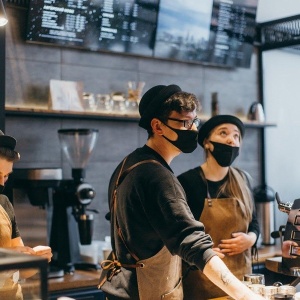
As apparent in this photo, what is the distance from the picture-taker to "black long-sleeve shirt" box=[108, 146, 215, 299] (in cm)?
210

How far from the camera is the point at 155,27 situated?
185 inches

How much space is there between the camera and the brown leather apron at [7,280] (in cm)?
221

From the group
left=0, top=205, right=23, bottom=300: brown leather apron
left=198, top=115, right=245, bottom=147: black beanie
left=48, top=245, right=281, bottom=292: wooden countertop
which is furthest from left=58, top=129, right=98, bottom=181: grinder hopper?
left=0, top=205, right=23, bottom=300: brown leather apron

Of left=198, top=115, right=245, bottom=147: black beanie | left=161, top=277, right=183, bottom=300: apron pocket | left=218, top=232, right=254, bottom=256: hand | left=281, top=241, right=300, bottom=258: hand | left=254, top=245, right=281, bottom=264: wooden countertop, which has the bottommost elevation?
left=254, top=245, right=281, bottom=264: wooden countertop

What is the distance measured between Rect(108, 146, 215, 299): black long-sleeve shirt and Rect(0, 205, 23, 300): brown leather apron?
1.20ft

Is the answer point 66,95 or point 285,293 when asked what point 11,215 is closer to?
point 285,293

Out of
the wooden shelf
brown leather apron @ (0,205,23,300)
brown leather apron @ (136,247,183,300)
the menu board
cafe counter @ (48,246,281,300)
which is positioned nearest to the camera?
brown leather apron @ (0,205,23,300)

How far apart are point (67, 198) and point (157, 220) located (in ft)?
5.68

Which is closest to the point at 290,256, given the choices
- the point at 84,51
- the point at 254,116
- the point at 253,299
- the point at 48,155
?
the point at 253,299

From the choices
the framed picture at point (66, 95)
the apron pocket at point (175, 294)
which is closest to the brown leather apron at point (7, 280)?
the apron pocket at point (175, 294)

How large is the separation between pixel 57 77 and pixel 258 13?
207cm

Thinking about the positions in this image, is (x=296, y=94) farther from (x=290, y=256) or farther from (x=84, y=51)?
(x=290, y=256)

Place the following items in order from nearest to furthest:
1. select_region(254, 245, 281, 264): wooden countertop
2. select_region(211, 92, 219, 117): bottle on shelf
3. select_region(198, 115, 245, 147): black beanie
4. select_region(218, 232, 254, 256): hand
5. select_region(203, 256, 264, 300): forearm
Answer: select_region(203, 256, 264, 300): forearm, select_region(218, 232, 254, 256): hand, select_region(198, 115, 245, 147): black beanie, select_region(254, 245, 281, 264): wooden countertop, select_region(211, 92, 219, 117): bottle on shelf

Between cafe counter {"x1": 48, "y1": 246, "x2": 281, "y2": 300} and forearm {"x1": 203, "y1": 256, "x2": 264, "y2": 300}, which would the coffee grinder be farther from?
forearm {"x1": 203, "y1": 256, "x2": 264, "y2": 300}
